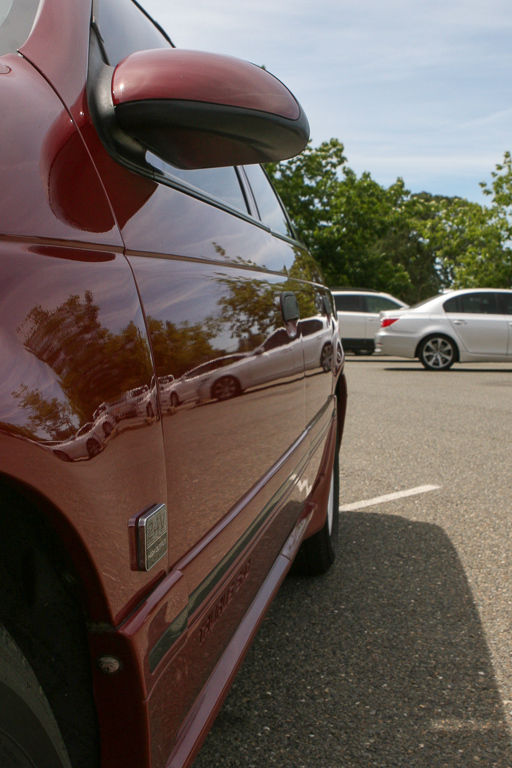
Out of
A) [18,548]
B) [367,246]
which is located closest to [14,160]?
[18,548]

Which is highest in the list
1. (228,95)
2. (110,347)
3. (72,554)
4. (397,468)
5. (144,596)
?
(228,95)

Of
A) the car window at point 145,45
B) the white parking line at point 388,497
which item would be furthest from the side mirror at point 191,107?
the white parking line at point 388,497

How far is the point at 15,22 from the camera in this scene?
1454mm

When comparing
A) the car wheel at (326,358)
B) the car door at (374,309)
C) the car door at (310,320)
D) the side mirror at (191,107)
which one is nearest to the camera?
the side mirror at (191,107)

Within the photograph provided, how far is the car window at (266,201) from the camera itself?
8.81ft

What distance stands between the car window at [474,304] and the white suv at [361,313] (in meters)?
4.60

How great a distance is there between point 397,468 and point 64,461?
5.15m

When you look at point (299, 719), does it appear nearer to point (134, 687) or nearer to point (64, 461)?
point (134, 687)

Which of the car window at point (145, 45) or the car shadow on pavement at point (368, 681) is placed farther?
the car shadow on pavement at point (368, 681)

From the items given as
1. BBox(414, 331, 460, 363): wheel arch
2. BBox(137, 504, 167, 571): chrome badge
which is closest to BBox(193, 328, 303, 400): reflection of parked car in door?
BBox(137, 504, 167, 571): chrome badge

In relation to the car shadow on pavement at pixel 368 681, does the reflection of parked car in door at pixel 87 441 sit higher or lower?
higher

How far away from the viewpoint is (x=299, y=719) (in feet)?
7.66

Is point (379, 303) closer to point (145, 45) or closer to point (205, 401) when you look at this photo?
point (145, 45)

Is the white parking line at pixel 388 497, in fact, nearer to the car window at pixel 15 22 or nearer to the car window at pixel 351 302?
the car window at pixel 15 22
